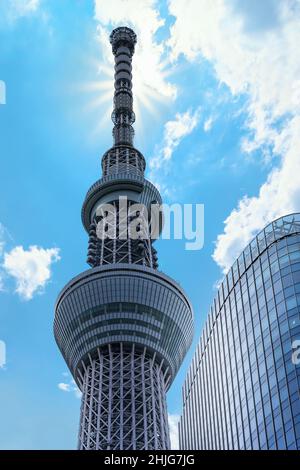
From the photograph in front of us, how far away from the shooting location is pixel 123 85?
15475 cm

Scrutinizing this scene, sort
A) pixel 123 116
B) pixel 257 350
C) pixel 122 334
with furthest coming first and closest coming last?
pixel 123 116 → pixel 122 334 → pixel 257 350

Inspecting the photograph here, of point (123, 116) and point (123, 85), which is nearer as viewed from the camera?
point (123, 116)

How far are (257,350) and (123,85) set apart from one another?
3823 inches

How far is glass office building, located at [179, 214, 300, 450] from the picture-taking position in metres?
62.9

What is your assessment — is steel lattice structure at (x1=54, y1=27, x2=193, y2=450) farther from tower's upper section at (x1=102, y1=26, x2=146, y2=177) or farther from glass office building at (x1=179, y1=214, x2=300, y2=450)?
tower's upper section at (x1=102, y1=26, x2=146, y2=177)

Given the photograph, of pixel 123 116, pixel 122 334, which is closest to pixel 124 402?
pixel 122 334

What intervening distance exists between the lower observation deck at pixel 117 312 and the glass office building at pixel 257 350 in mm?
12642

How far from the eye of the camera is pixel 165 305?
10500cm

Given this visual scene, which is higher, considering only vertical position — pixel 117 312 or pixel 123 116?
pixel 123 116

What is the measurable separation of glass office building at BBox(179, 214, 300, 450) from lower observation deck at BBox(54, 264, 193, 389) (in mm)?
12642

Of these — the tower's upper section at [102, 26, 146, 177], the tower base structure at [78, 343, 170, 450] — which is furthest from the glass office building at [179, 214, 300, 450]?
the tower's upper section at [102, 26, 146, 177]

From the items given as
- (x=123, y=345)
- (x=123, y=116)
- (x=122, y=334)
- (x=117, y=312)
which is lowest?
(x=123, y=345)

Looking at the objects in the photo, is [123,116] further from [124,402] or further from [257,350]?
[257,350]
